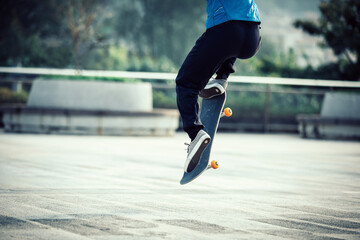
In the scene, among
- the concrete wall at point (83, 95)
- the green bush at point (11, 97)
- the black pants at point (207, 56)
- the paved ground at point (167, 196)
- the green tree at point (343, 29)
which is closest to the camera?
the paved ground at point (167, 196)

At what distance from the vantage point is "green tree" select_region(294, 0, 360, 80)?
1948cm

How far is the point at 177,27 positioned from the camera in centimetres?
6469

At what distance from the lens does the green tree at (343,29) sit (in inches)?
767

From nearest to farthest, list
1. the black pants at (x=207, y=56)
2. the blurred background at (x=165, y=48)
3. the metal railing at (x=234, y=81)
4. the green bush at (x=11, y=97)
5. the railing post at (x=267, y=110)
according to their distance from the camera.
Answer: the black pants at (x=207, y=56), the metal railing at (x=234, y=81), the green bush at (x=11, y=97), the railing post at (x=267, y=110), the blurred background at (x=165, y=48)

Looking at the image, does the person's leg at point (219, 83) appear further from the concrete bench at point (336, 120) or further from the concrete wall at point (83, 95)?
the concrete bench at point (336, 120)

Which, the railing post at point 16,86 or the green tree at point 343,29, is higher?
the green tree at point 343,29

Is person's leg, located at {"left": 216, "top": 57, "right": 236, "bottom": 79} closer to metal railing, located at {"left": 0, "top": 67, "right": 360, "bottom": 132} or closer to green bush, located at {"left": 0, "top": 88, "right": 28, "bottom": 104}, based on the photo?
metal railing, located at {"left": 0, "top": 67, "right": 360, "bottom": 132}

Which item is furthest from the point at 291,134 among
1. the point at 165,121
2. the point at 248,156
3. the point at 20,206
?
the point at 20,206

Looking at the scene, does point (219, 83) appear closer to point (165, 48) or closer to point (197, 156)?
point (197, 156)

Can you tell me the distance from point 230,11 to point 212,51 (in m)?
0.32

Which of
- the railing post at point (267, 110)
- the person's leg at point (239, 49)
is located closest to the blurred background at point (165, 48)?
the railing post at point (267, 110)

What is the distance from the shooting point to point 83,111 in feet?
45.6

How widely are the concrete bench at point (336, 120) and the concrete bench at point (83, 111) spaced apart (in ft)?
12.8

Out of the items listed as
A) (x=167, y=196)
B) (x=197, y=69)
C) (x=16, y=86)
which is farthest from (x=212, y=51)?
(x=16, y=86)
